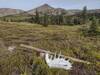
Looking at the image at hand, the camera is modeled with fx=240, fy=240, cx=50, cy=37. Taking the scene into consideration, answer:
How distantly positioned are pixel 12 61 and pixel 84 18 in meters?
82.4

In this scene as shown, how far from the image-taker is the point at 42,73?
16.3 metres

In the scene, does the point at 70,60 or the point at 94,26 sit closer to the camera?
the point at 70,60

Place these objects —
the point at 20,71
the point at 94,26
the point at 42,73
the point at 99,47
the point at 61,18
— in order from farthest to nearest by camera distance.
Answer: the point at 61,18 < the point at 94,26 < the point at 99,47 < the point at 20,71 < the point at 42,73

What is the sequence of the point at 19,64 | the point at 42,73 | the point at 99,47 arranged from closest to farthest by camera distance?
the point at 42,73 < the point at 19,64 < the point at 99,47

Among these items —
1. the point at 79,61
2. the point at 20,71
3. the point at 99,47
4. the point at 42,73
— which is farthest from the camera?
the point at 99,47

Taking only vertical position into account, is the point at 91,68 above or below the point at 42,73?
below

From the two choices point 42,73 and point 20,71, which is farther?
point 20,71

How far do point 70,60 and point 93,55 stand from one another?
14.2 ft

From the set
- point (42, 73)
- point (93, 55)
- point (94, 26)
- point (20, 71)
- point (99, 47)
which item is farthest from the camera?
point (94, 26)

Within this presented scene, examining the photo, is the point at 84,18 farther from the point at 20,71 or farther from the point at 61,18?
the point at 20,71

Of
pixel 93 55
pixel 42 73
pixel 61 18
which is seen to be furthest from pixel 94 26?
pixel 61 18

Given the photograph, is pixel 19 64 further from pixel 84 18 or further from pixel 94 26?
pixel 84 18

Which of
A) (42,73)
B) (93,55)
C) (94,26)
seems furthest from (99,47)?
(94,26)

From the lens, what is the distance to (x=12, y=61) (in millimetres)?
22688
